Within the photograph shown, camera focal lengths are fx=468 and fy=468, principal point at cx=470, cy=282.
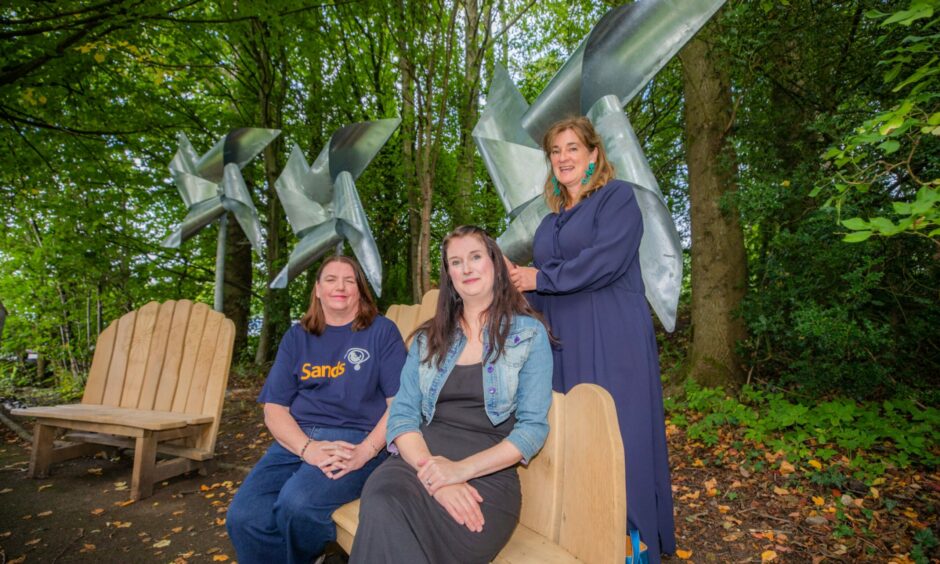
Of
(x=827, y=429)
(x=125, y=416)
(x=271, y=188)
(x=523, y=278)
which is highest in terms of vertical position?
(x=271, y=188)

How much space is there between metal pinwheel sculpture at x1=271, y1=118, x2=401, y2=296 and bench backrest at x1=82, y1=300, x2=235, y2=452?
105 cm

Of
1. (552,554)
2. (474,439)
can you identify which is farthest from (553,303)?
(552,554)

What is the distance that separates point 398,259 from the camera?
888 cm

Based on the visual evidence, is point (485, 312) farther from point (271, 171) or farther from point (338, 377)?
point (271, 171)

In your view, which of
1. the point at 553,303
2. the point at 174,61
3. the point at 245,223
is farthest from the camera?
the point at 174,61

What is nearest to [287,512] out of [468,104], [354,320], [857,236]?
[354,320]

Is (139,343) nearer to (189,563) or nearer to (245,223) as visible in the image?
(245,223)

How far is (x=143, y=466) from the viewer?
11.3 feet

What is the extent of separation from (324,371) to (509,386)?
46.1 inches

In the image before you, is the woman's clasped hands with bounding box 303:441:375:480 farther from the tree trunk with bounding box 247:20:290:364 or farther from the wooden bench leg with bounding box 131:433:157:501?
the tree trunk with bounding box 247:20:290:364

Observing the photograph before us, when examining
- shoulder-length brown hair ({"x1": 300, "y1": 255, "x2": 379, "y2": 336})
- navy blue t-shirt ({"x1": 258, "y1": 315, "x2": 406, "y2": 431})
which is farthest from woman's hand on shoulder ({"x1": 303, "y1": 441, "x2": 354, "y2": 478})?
shoulder-length brown hair ({"x1": 300, "y1": 255, "x2": 379, "y2": 336})

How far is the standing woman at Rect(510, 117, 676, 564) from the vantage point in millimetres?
1793

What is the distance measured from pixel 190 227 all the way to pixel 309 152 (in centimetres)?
455

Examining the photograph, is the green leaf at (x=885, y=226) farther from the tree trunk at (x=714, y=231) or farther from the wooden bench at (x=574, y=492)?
the tree trunk at (x=714, y=231)
